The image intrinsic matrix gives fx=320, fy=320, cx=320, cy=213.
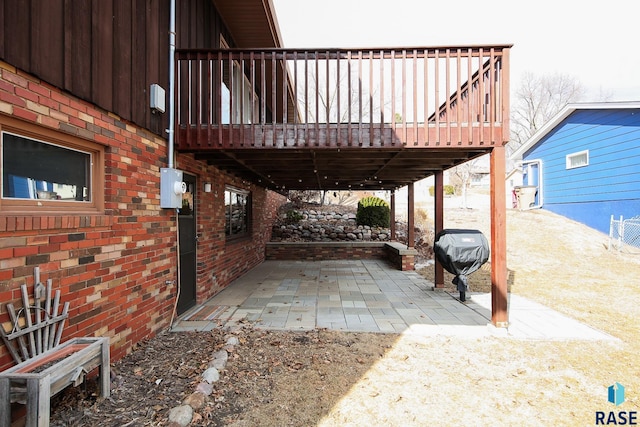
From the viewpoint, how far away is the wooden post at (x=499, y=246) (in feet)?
13.9

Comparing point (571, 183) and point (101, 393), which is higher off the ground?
point (571, 183)

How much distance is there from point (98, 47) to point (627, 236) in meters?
13.5

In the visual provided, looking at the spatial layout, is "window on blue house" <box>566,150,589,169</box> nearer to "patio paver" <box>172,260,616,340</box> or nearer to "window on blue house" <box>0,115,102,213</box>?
"patio paver" <box>172,260,616,340</box>

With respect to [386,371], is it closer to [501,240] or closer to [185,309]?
[501,240]

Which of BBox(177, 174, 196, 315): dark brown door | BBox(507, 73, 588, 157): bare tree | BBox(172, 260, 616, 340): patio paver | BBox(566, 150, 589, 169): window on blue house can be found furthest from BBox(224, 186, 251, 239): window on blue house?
BBox(507, 73, 588, 157): bare tree

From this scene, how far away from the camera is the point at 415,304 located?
5367 millimetres

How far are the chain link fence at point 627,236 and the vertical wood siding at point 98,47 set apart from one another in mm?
12462

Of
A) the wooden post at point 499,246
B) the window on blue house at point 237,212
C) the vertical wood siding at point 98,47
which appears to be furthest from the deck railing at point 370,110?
the window on blue house at point 237,212

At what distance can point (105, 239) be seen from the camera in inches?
119

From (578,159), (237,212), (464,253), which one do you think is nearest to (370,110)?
(464,253)

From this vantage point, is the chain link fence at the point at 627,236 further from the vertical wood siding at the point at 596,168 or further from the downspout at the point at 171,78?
the downspout at the point at 171,78

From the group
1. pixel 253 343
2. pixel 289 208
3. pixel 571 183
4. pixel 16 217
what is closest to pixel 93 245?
pixel 16 217

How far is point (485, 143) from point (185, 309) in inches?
191

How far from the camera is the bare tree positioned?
2677 centimetres
